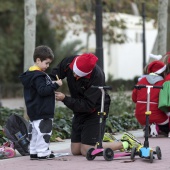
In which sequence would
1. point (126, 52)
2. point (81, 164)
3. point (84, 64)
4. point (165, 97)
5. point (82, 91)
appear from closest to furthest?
1. point (81, 164)
2. point (84, 64)
3. point (82, 91)
4. point (165, 97)
5. point (126, 52)

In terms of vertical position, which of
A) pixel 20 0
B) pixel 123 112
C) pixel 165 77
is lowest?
pixel 123 112

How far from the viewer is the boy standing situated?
338 inches

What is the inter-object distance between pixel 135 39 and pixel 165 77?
141ft

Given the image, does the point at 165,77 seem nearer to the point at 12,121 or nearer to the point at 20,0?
the point at 12,121

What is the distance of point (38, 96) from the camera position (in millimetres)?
8641

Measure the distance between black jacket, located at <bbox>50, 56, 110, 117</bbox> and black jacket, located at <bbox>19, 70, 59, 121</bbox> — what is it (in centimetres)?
27

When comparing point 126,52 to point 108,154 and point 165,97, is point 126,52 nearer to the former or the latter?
point 165,97

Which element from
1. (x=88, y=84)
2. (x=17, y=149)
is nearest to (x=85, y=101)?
(x=88, y=84)

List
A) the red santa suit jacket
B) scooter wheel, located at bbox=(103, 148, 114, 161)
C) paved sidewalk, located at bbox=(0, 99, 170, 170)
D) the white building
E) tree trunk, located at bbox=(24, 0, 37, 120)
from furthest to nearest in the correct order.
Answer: the white building < tree trunk, located at bbox=(24, 0, 37, 120) < the red santa suit jacket < scooter wheel, located at bbox=(103, 148, 114, 161) < paved sidewalk, located at bbox=(0, 99, 170, 170)

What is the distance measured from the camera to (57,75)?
916cm

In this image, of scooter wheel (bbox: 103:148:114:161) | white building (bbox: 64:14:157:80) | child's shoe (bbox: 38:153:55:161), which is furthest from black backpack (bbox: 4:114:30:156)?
white building (bbox: 64:14:157:80)

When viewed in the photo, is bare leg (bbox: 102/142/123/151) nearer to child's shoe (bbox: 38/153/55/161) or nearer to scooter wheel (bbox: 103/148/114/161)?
scooter wheel (bbox: 103/148/114/161)

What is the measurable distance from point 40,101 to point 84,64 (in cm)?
80

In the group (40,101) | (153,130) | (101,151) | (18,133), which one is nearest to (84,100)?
(40,101)
